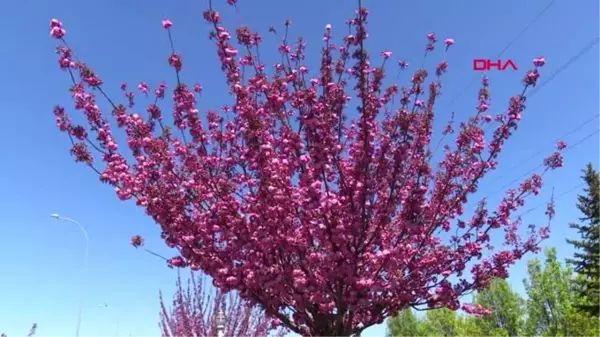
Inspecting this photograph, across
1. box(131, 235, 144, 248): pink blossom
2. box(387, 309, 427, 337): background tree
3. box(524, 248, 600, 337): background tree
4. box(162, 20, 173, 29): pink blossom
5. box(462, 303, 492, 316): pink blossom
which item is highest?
box(387, 309, 427, 337): background tree

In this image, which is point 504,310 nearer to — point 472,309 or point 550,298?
point 550,298

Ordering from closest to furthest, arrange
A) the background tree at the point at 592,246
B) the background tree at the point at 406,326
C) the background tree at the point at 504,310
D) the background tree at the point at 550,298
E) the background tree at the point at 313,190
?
1. the background tree at the point at 313,190
2. the background tree at the point at 592,246
3. the background tree at the point at 550,298
4. the background tree at the point at 504,310
5. the background tree at the point at 406,326

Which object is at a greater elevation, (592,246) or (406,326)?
(406,326)

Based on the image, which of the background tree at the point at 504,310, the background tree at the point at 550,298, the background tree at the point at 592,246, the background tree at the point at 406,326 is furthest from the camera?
the background tree at the point at 406,326

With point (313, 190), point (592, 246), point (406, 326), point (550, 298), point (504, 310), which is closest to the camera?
point (313, 190)

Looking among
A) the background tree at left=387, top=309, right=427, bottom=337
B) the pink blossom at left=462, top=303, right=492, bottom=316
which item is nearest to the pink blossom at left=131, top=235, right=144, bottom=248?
the pink blossom at left=462, top=303, right=492, bottom=316

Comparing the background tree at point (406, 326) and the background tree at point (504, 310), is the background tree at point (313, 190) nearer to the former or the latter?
the background tree at point (504, 310)

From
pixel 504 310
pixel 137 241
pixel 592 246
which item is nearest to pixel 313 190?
pixel 137 241

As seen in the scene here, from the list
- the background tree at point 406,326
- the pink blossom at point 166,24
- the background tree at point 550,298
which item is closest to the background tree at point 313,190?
the pink blossom at point 166,24

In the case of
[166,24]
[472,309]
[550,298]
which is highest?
[550,298]

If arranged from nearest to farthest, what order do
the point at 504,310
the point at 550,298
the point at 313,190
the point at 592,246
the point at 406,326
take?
the point at 313,190
the point at 592,246
the point at 550,298
the point at 504,310
the point at 406,326

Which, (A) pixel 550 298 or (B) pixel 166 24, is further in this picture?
(A) pixel 550 298

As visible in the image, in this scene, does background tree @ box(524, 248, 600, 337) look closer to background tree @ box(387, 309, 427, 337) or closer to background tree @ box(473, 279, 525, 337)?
background tree @ box(473, 279, 525, 337)

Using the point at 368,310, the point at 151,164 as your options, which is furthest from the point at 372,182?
the point at 151,164
